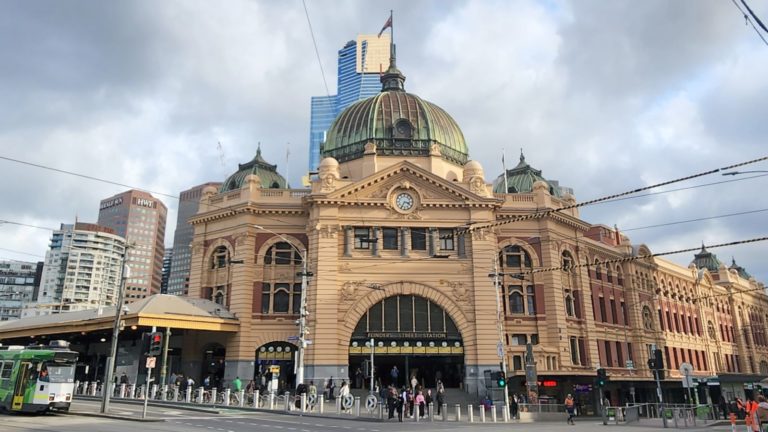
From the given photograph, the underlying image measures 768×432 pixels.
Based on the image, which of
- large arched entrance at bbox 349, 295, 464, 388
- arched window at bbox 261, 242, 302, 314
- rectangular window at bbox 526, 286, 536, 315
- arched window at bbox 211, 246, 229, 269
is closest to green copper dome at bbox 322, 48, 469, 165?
arched window at bbox 261, 242, 302, 314

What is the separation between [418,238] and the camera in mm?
49875

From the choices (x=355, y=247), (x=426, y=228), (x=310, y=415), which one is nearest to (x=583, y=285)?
(x=426, y=228)

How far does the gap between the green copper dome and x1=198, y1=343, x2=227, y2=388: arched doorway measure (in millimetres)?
20438

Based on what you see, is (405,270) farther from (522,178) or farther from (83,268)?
(83,268)

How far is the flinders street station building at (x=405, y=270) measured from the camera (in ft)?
154

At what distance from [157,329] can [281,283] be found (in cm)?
1027

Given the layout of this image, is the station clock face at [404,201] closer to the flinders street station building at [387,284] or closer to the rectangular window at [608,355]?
the flinders street station building at [387,284]

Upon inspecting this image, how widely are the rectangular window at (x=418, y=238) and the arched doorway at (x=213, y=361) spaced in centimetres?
1827

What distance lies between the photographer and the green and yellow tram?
2708 centimetres

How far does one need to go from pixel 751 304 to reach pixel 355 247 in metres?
76.7

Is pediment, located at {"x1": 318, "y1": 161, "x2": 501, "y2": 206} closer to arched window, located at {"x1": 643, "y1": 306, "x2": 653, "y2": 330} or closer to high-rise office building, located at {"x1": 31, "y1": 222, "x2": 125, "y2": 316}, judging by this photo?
arched window, located at {"x1": 643, "y1": 306, "x2": 653, "y2": 330}

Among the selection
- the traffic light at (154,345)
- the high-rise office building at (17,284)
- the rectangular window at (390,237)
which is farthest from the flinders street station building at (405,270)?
the high-rise office building at (17,284)

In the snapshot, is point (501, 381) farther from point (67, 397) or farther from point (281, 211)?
point (281, 211)

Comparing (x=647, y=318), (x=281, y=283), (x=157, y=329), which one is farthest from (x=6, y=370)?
(x=647, y=318)
